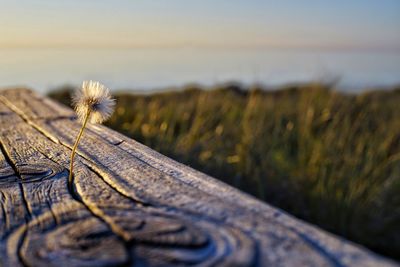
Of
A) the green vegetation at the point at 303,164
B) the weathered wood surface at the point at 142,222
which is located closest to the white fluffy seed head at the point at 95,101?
the weathered wood surface at the point at 142,222

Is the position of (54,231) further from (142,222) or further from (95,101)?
(95,101)

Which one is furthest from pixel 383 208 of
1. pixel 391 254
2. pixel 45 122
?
pixel 45 122

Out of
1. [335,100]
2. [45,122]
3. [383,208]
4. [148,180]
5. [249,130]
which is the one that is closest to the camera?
[148,180]

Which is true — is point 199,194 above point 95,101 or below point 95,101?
below

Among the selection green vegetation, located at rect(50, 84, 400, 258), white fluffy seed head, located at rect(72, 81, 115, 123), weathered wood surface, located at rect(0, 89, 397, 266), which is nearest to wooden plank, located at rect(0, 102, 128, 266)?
weathered wood surface, located at rect(0, 89, 397, 266)

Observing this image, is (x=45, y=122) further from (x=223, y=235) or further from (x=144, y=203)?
(x=223, y=235)

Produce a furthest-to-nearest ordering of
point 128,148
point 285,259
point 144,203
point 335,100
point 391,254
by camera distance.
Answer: point 335,100 < point 391,254 < point 128,148 < point 144,203 < point 285,259

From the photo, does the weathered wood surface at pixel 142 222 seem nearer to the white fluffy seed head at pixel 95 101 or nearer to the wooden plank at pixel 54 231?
the wooden plank at pixel 54 231
